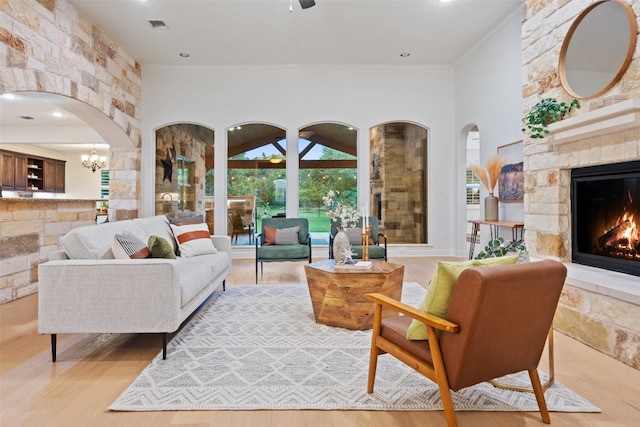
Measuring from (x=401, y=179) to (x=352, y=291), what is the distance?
4602 mm

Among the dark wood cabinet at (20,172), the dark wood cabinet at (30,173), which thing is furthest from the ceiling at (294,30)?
the dark wood cabinet at (20,172)

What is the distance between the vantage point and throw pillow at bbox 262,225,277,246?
502 centimetres

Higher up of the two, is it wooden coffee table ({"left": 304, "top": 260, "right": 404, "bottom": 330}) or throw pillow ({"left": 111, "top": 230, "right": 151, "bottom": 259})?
throw pillow ({"left": 111, "top": 230, "right": 151, "bottom": 259})

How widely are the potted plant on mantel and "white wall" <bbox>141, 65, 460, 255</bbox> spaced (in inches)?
130

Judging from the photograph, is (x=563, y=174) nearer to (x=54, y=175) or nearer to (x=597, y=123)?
(x=597, y=123)

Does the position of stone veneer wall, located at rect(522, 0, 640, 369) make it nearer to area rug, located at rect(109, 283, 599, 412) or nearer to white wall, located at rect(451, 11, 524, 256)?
area rug, located at rect(109, 283, 599, 412)

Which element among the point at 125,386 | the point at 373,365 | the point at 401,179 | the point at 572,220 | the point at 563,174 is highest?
the point at 401,179

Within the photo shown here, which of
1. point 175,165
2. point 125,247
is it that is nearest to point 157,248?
point 125,247

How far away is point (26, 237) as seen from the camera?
404 cm

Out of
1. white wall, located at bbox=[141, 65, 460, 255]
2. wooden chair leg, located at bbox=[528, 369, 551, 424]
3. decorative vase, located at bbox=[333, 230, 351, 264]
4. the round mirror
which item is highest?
white wall, located at bbox=[141, 65, 460, 255]

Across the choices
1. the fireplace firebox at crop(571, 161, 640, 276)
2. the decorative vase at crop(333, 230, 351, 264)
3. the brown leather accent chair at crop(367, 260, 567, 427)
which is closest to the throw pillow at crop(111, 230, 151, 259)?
the decorative vase at crop(333, 230, 351, 264)

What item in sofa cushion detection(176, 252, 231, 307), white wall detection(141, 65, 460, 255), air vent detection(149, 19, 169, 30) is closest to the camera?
sofa cushion detection(176, 252, 231, 307)

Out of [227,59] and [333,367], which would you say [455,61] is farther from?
[333,367]

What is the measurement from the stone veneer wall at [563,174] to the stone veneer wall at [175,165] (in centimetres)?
549
